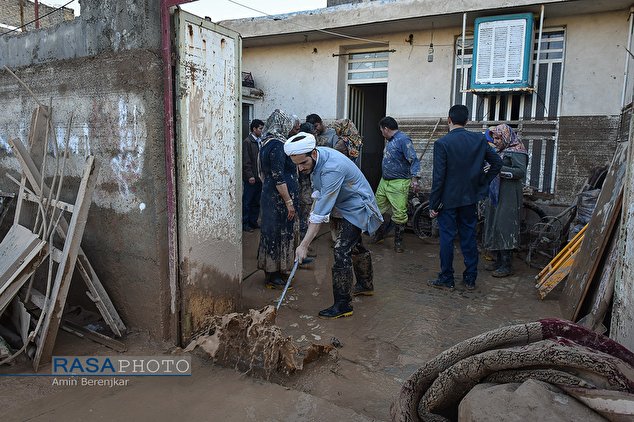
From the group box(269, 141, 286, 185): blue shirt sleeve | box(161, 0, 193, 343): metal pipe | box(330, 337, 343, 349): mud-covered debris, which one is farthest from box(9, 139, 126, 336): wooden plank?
box(269, 141, 286, 185): blue shirt sleeve

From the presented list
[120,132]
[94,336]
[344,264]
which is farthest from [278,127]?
[94,336]

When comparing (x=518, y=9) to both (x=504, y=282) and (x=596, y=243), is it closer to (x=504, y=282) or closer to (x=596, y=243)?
(x=504, y=282)

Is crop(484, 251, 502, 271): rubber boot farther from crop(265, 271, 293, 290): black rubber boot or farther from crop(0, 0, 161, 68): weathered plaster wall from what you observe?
crop(0, 0, 161, 68): weathered plaster wall

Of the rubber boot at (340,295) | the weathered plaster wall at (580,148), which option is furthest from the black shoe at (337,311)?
the weathered plaster wall at (580,148)

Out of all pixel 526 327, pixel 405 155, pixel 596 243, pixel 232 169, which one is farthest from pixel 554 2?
pixel 526 327

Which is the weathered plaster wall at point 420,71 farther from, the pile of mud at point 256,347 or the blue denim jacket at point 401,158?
the pile of mud at point 256,347

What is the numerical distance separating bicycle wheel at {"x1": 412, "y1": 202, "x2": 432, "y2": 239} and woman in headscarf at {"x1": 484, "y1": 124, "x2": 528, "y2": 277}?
177 centimetres

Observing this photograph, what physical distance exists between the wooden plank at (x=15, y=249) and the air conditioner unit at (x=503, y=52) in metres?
6.18

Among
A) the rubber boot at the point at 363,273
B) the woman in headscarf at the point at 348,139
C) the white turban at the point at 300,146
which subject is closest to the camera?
the white turban at the point at 300,146

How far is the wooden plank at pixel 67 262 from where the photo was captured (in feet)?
9.89

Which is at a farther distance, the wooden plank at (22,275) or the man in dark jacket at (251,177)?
the man in dark jacket at (251,177)

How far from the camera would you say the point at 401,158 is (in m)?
6.06

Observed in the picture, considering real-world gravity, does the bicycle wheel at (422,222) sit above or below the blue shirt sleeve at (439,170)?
below

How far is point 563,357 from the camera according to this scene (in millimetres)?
1459
